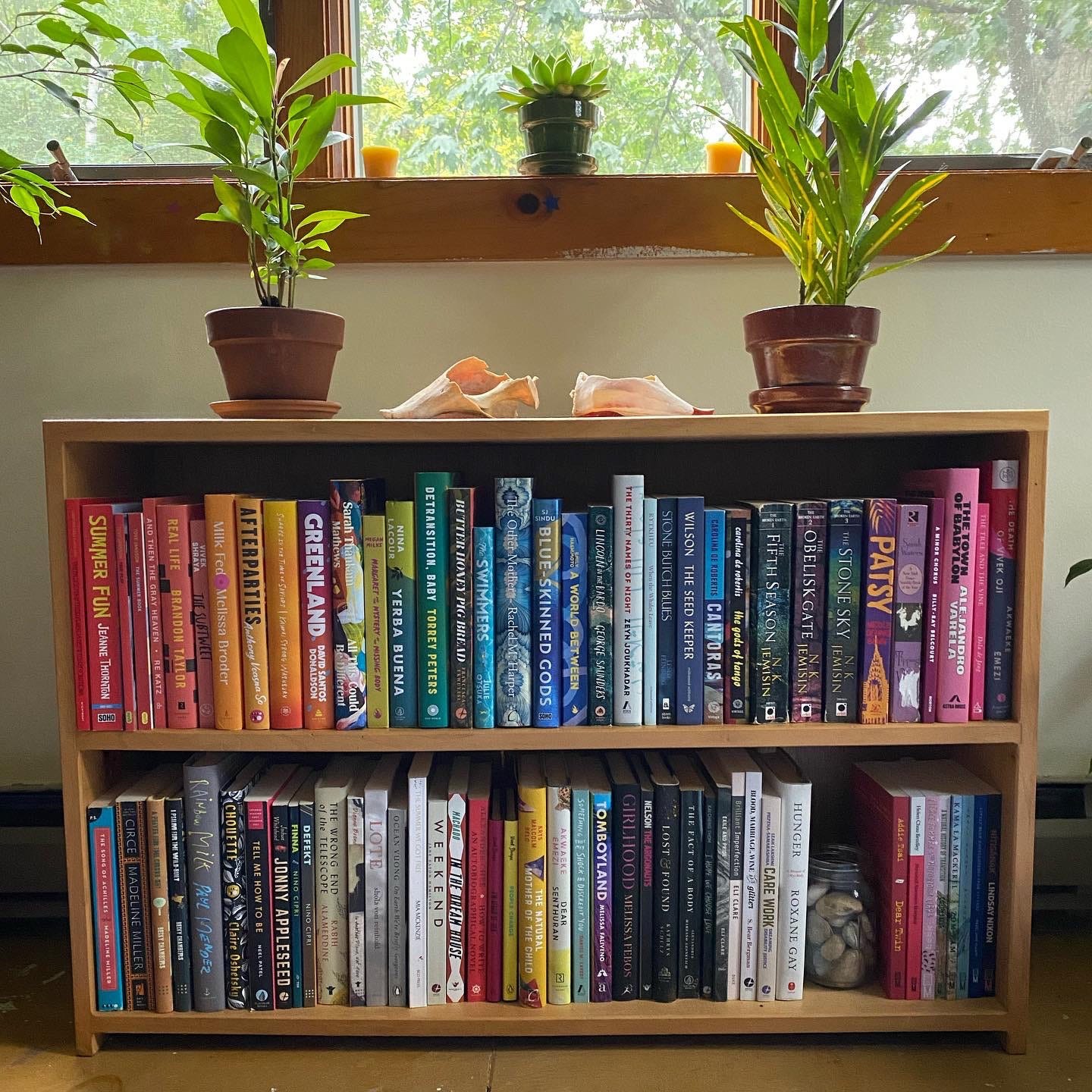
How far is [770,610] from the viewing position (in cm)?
104

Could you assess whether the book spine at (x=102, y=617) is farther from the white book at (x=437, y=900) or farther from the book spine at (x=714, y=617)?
the book spine at (x=714, y=617)

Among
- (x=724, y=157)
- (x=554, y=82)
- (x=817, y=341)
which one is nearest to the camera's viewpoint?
(x=817, y=341)

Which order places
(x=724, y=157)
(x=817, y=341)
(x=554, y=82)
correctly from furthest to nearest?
1. (x=724, y=157)
2. (x=554, y=82)
3. (x=817, y=341)

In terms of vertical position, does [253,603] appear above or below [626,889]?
above

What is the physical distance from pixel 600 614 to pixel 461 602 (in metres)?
0.16

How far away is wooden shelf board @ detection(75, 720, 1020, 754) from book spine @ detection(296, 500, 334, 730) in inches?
1.3

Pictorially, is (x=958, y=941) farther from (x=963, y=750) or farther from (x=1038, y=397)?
(x=1038, y=397)

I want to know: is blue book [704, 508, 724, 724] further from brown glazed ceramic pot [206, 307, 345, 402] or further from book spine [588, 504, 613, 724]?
brown glazed ceramic pot [206, 307, 345, 402]

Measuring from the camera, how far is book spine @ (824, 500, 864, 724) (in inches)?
40.6

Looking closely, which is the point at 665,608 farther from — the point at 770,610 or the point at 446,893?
the point at 446,893

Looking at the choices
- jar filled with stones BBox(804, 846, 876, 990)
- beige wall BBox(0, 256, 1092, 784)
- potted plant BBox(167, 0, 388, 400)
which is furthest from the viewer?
beige wall BBox(0, 256, 1092, 784)

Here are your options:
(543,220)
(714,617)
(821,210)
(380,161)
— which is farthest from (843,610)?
(380,161)

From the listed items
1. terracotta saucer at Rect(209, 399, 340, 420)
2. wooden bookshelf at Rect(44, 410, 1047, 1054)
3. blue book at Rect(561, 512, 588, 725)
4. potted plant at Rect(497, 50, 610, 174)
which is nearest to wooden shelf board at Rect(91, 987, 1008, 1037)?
wooden bookshelf at Rect(44, 410, 1047, 1054)

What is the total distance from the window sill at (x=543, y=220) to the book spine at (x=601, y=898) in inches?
30.3
